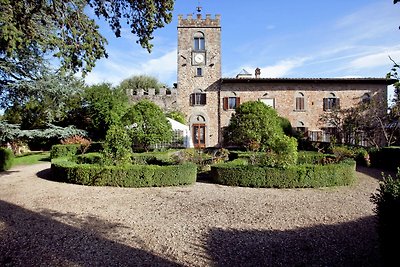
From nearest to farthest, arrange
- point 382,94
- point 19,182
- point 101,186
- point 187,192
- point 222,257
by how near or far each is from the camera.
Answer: point 222,257
point 187,192
point 101,186
point 19,182
point 382,94

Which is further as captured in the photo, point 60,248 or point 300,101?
point 300,101

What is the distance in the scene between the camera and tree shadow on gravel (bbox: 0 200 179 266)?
12.5ft

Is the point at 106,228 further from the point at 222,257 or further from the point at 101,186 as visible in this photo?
the point at 101,186

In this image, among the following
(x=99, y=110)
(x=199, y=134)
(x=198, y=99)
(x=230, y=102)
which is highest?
(x=198, y=99)

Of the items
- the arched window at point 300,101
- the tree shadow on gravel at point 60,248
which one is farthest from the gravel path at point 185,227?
the arched window at point 300,101

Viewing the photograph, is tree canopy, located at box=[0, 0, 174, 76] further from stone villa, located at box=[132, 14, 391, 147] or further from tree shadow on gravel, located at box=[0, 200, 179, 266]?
stone villa, located at box=[132, 14, 391, 147]

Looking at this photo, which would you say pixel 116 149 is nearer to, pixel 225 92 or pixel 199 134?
pixel 199 134

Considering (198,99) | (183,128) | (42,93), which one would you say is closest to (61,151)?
(42,93)

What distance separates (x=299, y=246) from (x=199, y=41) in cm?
2232

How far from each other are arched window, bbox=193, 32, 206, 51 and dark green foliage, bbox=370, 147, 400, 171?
16.0 meters

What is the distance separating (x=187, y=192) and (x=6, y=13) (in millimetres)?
5856

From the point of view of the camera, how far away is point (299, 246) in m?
4.38

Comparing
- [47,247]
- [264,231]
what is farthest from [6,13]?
[264,231]

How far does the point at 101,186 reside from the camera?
867cm
